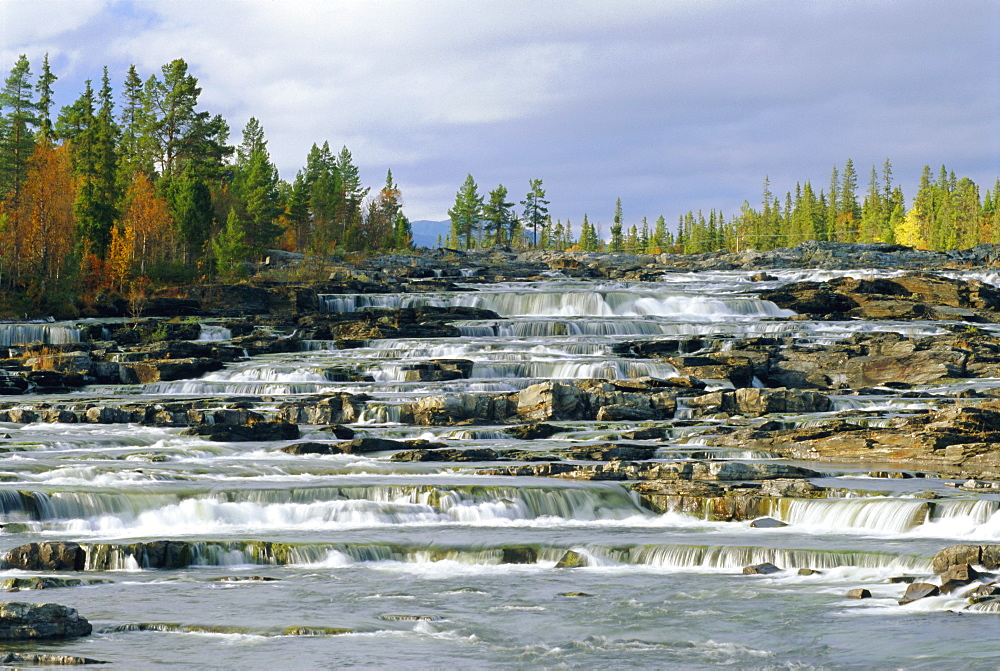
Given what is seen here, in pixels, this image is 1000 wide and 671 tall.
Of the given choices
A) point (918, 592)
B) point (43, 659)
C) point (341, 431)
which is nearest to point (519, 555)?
point (918, 592)

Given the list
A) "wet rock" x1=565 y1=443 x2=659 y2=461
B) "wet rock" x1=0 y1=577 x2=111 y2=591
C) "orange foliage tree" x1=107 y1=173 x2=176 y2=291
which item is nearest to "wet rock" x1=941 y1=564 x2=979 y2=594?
"wet rock" x1=565 y1=443 x2=659 y2=461

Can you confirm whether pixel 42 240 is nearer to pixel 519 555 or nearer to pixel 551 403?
pixel 551 403

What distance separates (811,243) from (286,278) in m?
58.8

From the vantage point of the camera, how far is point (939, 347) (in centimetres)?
4075

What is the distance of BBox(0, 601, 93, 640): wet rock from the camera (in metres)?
12.2

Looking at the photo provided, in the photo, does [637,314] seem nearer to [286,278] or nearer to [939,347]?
[939,347]

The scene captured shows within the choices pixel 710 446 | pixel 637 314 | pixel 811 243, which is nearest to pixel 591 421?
pixel 710 446

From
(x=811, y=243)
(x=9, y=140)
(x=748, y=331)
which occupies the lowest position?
(x=748, y=331)

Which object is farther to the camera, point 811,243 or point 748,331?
point 811,243

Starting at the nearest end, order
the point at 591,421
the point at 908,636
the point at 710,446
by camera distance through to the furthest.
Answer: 1. the point at 908,636
2. the point at 710,446
3. the point at 591,421

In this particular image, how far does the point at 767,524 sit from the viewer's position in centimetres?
1953

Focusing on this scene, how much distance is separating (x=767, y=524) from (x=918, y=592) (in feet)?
17.6

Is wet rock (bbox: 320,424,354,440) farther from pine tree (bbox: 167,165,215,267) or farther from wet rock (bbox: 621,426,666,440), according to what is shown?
pine tree (bbox: 167,165,215,267)

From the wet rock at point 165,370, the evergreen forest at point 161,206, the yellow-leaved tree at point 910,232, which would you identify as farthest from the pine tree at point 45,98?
the yellow-leaved tree at point 910,232
